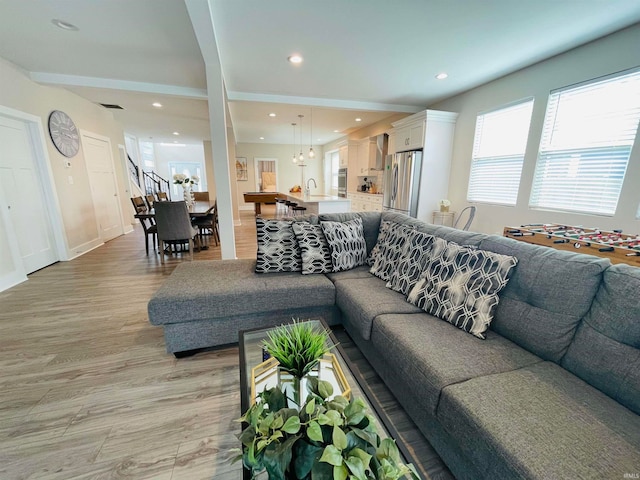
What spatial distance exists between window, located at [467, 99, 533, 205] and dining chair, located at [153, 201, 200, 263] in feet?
15.1

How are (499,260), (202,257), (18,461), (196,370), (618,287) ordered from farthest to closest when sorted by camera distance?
(202,257)
(196,370)
(499,260)
(18,461)
(618,287)

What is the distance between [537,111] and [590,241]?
2.06 meters

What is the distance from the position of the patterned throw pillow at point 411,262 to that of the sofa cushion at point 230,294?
20.3 inches

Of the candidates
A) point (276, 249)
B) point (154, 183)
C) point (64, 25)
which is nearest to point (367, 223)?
point (276, 249)

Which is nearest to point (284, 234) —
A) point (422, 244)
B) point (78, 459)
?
point (422, 244)

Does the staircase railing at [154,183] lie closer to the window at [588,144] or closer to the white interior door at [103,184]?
the white interior door at [103,184]

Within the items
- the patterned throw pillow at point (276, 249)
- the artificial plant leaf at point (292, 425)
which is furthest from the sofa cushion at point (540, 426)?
the patterned throw pillow at point (276, 249)

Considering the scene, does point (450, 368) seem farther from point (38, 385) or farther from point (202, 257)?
point (202, 257)

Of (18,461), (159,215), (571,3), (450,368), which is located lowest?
(18,461)

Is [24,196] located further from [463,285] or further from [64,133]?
[463,285]

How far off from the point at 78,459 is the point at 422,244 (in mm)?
2304

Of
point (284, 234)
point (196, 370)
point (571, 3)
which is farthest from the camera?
point (284, 234)

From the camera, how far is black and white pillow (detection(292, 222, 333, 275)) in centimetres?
226

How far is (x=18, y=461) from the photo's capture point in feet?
3.96
